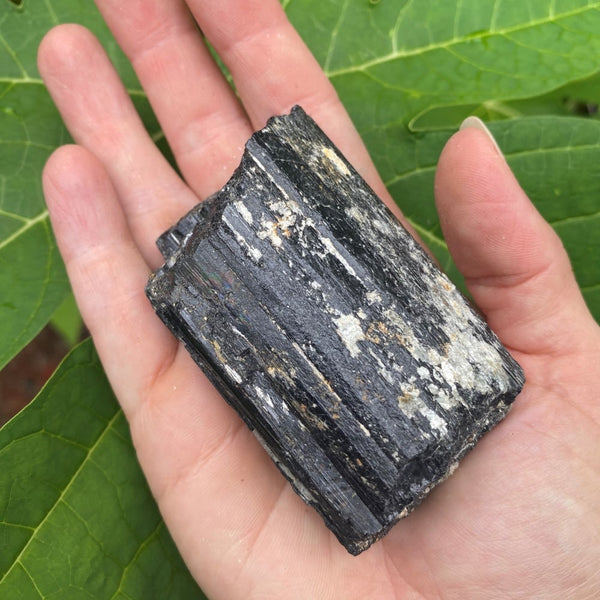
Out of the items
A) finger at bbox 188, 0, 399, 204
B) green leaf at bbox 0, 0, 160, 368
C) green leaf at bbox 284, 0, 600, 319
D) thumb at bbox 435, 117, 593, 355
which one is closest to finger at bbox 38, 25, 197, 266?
green leaf at bbox 0, 0, 160, 368

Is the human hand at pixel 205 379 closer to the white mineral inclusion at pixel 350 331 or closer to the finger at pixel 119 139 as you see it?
the finger at pixel 119 139

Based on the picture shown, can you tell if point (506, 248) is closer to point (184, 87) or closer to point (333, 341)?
point (333, 341)

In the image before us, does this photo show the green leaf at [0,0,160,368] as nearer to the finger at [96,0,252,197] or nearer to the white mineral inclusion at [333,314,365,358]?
the finger at [96,0,252,197]

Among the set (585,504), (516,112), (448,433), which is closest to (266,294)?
(448,433)

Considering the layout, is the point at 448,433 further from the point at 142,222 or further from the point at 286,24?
the point at 286,24

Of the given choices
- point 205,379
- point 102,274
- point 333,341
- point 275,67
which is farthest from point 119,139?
point 333,341

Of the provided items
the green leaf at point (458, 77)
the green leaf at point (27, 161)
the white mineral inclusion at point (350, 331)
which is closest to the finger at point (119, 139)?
the green leaf at point (27, 161)

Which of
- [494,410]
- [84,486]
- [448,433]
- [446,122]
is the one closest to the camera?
[448,433]
